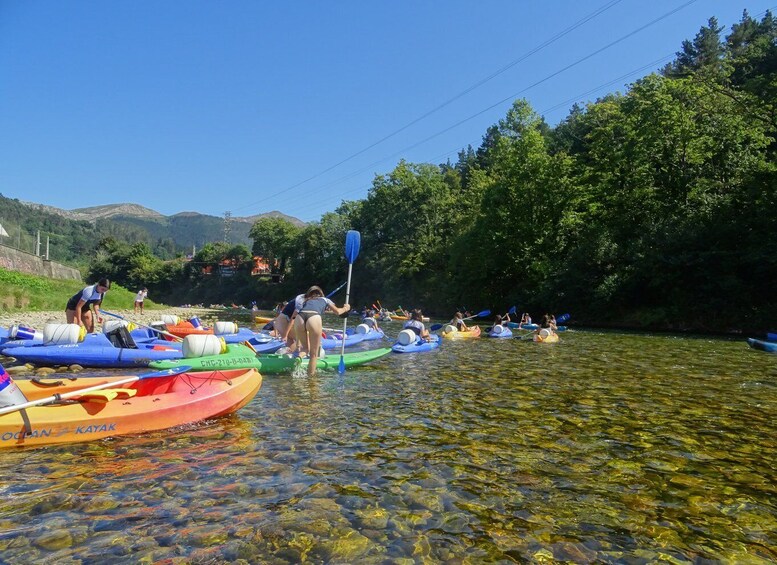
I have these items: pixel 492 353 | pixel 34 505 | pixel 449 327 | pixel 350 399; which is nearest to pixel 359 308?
pixel 449 327

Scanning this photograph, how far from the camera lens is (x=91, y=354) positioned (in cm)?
1143

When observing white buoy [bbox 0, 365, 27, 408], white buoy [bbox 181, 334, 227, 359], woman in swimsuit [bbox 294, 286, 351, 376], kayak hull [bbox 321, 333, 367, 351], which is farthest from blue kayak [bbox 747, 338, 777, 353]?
white buoy [bbox 0, 365, 27, 408]

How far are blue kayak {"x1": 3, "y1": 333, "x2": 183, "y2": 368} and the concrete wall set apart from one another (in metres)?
34.1

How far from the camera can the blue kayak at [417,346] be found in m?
15.7

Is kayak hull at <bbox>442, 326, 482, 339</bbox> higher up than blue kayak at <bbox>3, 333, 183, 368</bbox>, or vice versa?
blue kayak at <bbox>3, 333, 183, 368</bbox>

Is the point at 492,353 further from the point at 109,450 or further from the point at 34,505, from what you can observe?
the point at 34,505

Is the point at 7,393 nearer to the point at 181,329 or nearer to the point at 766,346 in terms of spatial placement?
the point at 181,329

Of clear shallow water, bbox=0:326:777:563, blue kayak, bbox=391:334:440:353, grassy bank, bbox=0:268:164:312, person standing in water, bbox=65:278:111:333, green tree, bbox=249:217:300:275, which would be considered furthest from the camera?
green tree, bbox=249:217:300:275

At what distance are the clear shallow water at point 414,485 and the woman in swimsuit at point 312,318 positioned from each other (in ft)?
6.72

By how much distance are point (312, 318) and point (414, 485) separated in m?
6.07

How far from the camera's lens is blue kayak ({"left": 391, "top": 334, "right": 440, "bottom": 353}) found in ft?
51.4

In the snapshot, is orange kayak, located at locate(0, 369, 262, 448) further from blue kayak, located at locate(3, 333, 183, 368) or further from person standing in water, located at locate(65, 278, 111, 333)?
person standing in water, located at locate(65, 278, 111, 333)

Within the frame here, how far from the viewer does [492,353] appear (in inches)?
642

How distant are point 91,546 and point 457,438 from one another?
4128 mm
